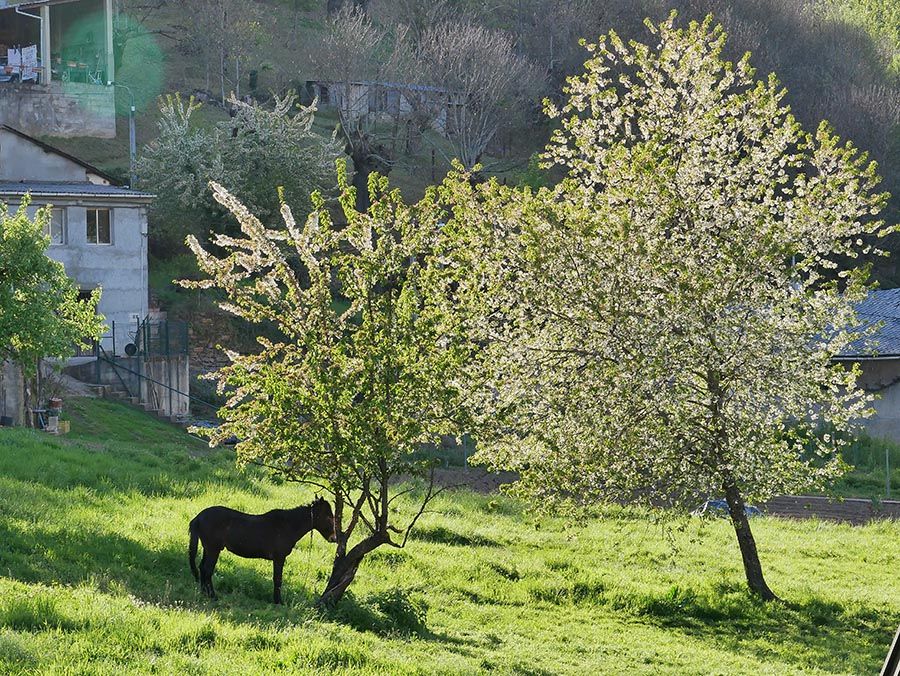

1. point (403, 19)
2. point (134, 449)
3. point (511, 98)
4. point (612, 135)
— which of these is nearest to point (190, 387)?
point (134, 449)

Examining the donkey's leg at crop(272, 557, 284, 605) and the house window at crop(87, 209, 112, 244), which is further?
the house window at crop(87, 209, 112, 244)

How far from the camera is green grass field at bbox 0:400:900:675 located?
13875 millimetres

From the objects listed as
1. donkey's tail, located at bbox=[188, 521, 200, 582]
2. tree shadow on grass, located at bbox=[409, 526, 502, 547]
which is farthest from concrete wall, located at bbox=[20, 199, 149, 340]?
donkey's tail, located at bbox=[188, 521, 200, 582]

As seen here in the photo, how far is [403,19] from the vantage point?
98750mm

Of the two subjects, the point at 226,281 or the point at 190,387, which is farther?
the point at 190,387

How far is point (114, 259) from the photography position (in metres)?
52.1

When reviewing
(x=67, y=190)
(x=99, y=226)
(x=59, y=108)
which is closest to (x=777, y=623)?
(x=99, y=226)

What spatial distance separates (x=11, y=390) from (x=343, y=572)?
84.9 ft

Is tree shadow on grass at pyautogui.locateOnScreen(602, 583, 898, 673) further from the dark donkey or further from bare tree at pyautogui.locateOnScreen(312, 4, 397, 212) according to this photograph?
bare tree at pyautogui.locateOnScreen(312, 4, 397, 212)

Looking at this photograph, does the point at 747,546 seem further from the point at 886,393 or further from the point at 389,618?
the point at 886,393

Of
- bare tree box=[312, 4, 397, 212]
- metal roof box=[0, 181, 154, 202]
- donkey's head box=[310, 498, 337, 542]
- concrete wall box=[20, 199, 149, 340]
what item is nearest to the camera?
donkey's head box=[310, 498, 337, 542]

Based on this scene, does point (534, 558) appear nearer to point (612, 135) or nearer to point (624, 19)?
point (612, 135)

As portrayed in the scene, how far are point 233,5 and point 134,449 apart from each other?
66575mm

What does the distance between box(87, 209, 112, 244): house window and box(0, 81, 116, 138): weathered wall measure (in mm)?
21143
